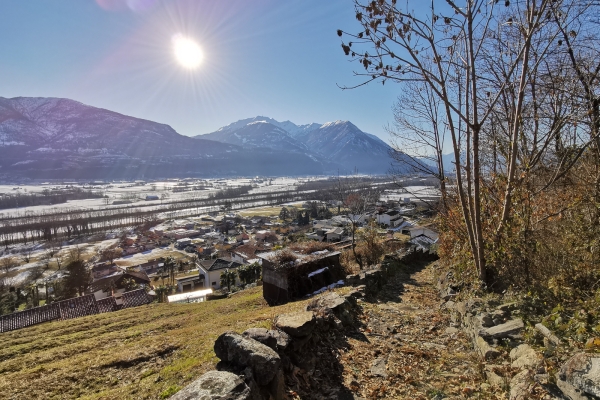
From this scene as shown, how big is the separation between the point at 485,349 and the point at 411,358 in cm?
116

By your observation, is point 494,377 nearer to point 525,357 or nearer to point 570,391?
point 525,357

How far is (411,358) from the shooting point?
4875mm

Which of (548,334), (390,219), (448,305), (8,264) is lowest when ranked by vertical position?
(8,264)

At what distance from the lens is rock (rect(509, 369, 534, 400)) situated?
2.88 m

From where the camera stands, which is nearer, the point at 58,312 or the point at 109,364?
the point at 109,364

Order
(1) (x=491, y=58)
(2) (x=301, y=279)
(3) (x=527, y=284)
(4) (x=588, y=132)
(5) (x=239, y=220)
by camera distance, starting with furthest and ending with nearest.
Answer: (5) (x=239, y=220) → (2) (x=301, y=279) → (1) (x=491, y=58) → (4) (x=588, y=132) → (3) (x=527, y=284)

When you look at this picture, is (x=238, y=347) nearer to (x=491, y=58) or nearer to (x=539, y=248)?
(x=539, y=248)

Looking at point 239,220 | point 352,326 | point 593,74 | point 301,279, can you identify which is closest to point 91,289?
point 301,279

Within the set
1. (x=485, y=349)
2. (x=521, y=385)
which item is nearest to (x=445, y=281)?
(x=485, y=349)

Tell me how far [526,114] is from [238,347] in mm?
8460

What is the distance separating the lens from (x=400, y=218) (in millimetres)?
56719

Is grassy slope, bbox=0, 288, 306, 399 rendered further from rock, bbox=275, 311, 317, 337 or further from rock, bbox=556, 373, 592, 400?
rock, bbox=556, 373, 592, 400

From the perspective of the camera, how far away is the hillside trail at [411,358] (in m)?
3.90

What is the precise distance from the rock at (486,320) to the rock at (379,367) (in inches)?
68.6
